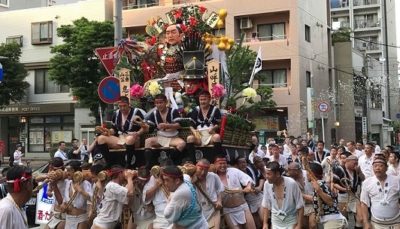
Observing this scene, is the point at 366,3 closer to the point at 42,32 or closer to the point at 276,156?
the point at 42,32

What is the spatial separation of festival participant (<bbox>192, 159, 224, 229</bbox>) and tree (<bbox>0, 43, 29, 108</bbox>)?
96.9 ft

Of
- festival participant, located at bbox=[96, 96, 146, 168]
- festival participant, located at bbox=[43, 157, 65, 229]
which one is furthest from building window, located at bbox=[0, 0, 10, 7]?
festival participant, located at bbox=[43, 157, 65, 229]

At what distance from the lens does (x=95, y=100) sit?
31.4 meters

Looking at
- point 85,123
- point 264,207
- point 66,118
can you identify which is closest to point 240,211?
point 264,207

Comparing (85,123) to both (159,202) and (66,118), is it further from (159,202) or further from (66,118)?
(159,202)

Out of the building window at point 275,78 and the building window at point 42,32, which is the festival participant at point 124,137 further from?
the building window at point 42,32

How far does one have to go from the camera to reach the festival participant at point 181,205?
585 centimetres

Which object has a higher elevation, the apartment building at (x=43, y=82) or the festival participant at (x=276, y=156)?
the apartment building at (x=43, y=82)

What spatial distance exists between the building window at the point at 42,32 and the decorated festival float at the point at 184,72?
28.0 metres

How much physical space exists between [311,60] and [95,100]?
15.6 meters

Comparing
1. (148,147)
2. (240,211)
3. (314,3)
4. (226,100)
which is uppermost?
(314,3)

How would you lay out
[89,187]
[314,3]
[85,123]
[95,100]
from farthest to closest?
[314,3] < [85,123] < [95,100] < [89,187]

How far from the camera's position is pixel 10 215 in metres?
4.37

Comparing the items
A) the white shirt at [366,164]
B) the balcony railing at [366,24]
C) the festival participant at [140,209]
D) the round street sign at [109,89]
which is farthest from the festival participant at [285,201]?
the balcony railing at [366,24]
